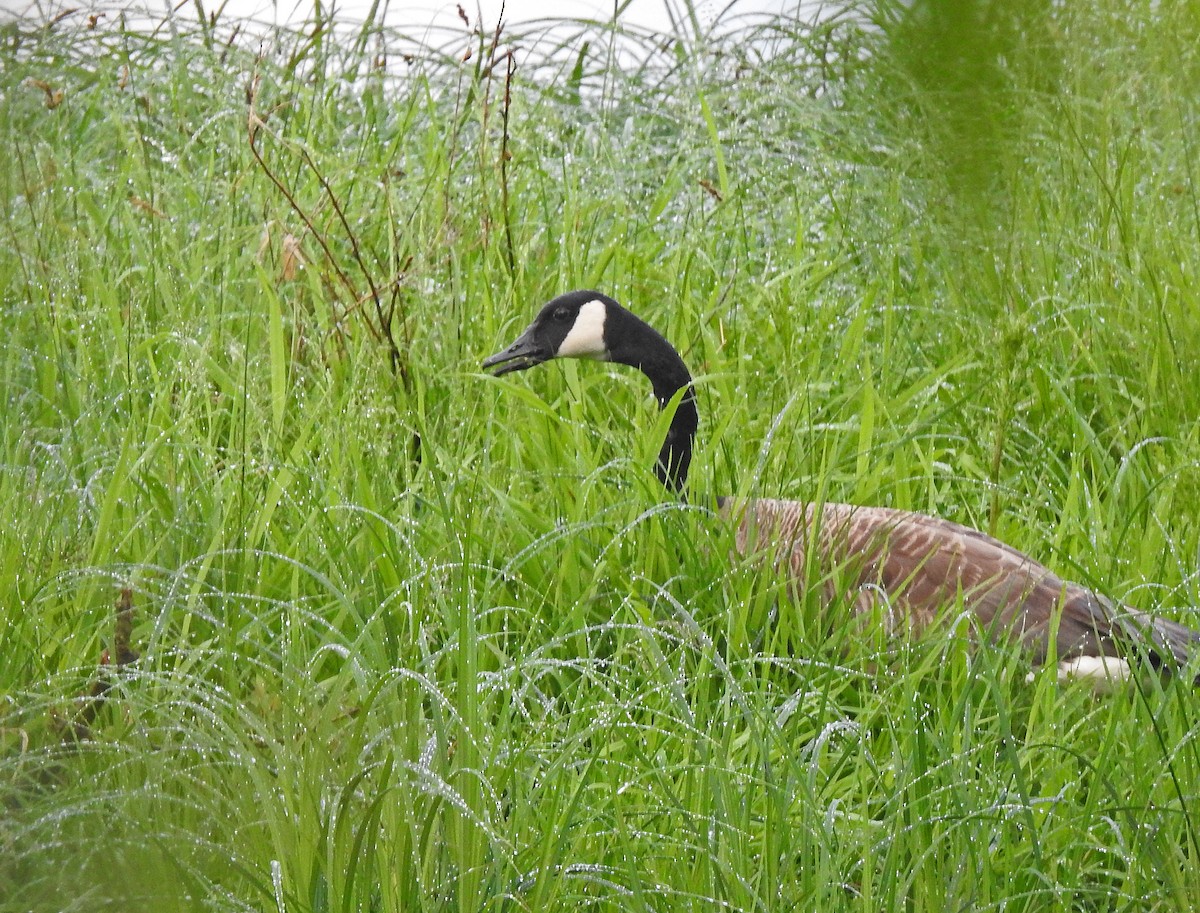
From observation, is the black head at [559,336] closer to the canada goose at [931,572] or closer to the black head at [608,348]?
the black head at [608,348]

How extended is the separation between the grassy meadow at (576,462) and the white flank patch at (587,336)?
0.46ft

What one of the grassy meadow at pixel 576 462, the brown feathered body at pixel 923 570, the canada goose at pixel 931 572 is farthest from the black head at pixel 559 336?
the brown feathered body at pixel 923 570

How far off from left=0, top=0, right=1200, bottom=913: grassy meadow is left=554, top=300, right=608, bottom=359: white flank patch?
5.5 inches

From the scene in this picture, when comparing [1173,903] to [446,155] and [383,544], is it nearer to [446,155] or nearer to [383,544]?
[383,544]

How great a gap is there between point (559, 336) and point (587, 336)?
98mm

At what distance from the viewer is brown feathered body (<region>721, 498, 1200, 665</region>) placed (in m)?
2.66

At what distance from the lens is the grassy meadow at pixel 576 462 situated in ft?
5.47

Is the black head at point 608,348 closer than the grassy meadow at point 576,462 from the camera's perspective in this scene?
No

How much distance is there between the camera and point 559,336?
11.4 feet

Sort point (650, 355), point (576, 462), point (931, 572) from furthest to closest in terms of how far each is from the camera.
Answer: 1. point (650, 355)
2. point (576, 462)
3. point (931, 572)

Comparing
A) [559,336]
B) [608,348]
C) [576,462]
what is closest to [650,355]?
[608,348]

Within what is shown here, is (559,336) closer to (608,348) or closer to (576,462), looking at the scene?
(608,348)

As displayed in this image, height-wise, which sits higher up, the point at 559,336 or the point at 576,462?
the point at 559,336

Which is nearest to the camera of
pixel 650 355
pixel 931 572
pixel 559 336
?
pixel 931 572
